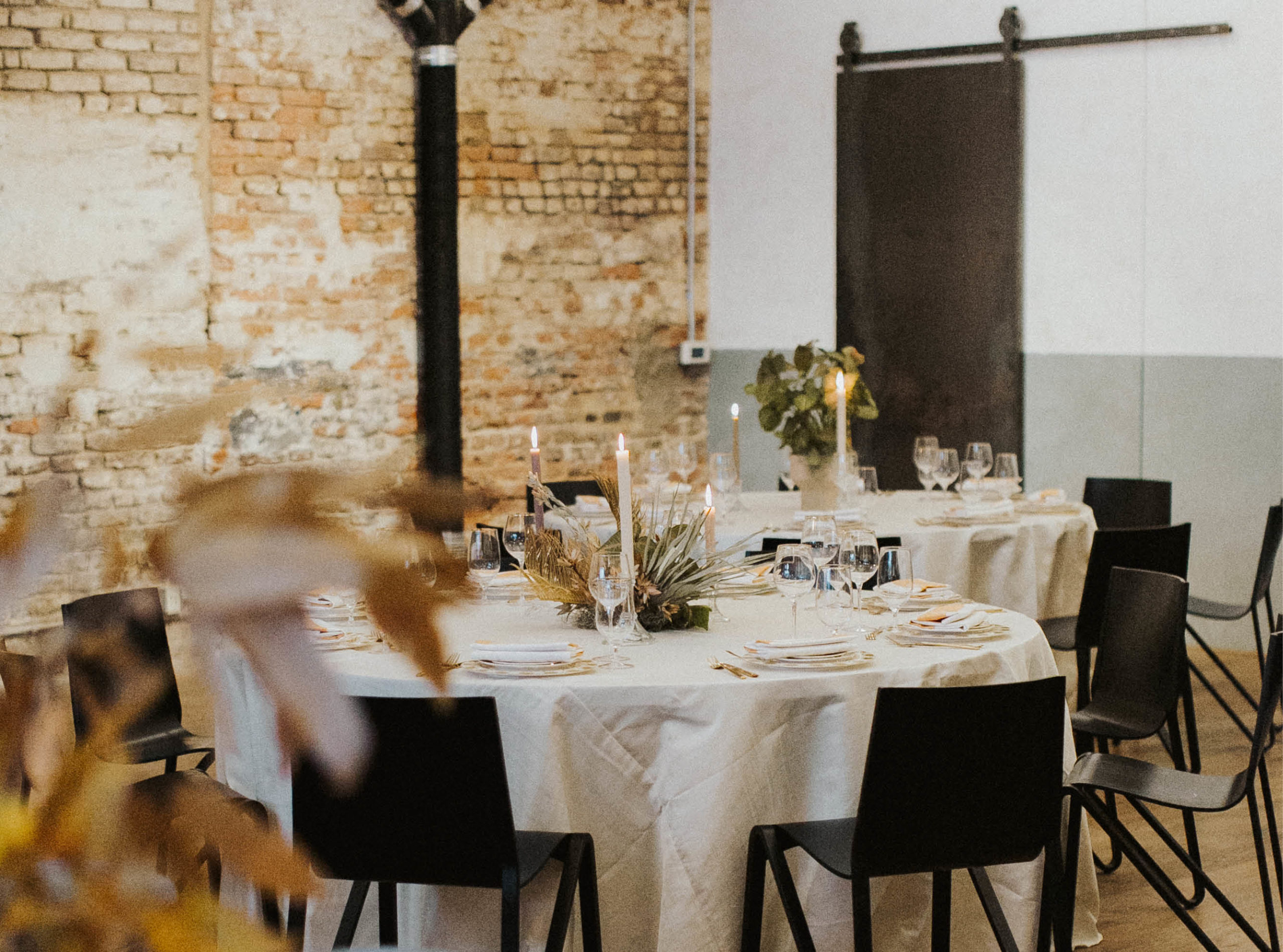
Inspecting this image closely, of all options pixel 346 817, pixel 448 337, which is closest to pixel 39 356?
pixel 448 337

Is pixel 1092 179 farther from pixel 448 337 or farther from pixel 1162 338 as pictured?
pixel 448 337

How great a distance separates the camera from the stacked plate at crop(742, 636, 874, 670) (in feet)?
8.45

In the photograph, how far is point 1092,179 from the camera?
21.3ft

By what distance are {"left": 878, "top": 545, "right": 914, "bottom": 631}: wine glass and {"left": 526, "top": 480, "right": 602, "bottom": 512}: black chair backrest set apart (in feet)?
8.52

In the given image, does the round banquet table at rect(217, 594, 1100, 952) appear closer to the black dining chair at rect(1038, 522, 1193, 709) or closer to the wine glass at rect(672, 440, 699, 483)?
the black dining chair at rect(1038, 522, 1193, 709)

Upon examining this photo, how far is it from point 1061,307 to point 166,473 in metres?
6.74

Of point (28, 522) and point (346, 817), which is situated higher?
point (28, 522)

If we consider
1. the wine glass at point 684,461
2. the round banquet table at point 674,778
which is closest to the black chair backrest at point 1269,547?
the wine glass at point 684,461

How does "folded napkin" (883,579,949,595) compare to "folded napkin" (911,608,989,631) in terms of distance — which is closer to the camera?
"folded napkin" (911,608,989,631)

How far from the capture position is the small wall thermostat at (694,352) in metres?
7.33

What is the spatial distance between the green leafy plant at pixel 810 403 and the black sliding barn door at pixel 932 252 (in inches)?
94.4

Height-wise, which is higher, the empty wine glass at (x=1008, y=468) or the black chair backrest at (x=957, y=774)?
the empty wine glass at (x=1008, y=468)

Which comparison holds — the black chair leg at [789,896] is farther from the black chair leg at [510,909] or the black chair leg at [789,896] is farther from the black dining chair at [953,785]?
the black chair leg at [510,909]

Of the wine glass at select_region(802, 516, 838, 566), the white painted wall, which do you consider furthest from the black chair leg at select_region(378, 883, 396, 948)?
the white painted wall
